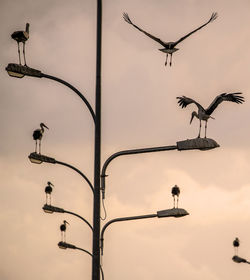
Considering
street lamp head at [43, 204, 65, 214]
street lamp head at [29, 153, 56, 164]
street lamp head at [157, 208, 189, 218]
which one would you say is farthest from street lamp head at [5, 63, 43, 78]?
street lamp head at [43, 204, 65, 214]

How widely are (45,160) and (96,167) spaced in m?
2.55

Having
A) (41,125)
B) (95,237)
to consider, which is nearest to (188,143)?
(95,237)

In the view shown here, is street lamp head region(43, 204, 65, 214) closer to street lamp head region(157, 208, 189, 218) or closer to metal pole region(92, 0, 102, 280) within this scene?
street lamp head region(157, 208, 189, 218)

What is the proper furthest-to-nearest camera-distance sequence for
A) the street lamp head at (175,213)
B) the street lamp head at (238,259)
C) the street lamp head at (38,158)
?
the street lamp head at (238,259) < the street lamp head at (175,213) < the street lamp head at (38,158)

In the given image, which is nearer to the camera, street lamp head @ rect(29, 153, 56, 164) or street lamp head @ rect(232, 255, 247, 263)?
street lamp head @ rect(29, 153, 56, 164)

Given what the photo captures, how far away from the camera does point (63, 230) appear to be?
90.8ft

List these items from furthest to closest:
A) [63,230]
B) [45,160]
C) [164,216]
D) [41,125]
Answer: [63,230]
[41,125]
[164,216]
[45,160]

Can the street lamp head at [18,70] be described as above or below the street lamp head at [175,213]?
above

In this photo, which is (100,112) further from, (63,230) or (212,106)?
(63,230)

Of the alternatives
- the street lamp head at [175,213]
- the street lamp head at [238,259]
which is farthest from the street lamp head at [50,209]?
the street lamp head at [238,259]

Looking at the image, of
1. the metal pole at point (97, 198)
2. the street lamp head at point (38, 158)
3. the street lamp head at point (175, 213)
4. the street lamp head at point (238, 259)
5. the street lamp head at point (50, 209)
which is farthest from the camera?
the street lamp head at point (238, 259)

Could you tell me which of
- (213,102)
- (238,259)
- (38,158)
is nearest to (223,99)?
(213,102)

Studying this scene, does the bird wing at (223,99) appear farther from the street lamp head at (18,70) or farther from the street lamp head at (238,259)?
the street lamp head at (238,259)

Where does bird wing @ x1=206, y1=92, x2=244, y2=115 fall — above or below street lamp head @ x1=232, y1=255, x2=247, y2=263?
above
